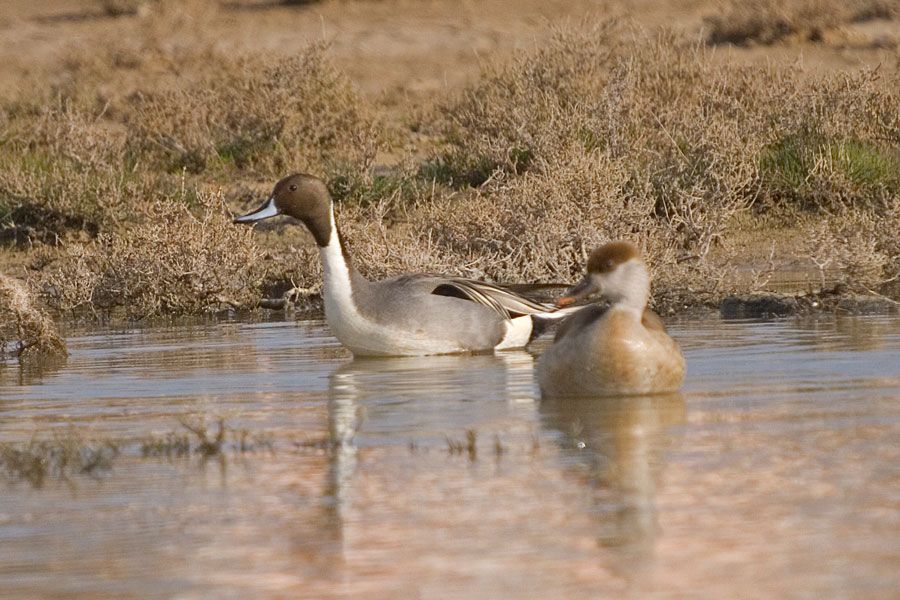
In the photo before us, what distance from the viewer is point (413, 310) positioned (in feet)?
33.1

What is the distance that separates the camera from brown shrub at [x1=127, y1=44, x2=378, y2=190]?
17234 mm

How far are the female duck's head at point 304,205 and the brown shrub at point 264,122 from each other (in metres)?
5.87

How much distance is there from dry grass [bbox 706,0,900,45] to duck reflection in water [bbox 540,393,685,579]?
59.0ft

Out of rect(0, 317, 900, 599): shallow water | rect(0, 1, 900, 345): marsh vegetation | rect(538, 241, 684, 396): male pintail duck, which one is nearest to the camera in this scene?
rect(0, 317, 900, 599): shallow water

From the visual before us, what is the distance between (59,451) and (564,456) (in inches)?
73.7

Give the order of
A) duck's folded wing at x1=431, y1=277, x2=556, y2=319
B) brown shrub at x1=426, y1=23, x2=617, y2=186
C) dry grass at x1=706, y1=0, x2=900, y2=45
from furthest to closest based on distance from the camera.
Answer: dry grass at x1=706, y1=0, x2=900, y2=45 < brown shrub at x1=426, y1=23, x2=617, y2=186 < duck's folded wing at x1=431, y1=277, x2=556, y2=319

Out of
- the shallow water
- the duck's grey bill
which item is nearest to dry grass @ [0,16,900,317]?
the duck's grey bill

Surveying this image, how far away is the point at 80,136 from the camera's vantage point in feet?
55.3

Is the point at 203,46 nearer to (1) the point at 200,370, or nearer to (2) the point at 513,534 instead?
(1) the point at 200,370

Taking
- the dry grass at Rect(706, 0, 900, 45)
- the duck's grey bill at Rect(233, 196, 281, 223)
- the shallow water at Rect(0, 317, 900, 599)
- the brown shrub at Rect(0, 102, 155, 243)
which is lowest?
the shallow water at Rect(0, 317, 900, 599)

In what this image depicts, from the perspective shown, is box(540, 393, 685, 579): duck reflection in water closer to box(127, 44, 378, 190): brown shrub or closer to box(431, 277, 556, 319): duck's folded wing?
box(431, 277, 556, 319): duck's folded wing

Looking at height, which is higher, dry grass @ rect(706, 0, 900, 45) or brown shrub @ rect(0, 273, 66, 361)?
dry grass @ rect(706, 0, 900, 45)

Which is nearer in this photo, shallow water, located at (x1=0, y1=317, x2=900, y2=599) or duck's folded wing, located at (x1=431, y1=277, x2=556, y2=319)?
shallow water, located at (x1=0, y1=317, x2=900, y2=599)

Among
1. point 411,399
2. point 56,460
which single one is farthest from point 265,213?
point 56,460
